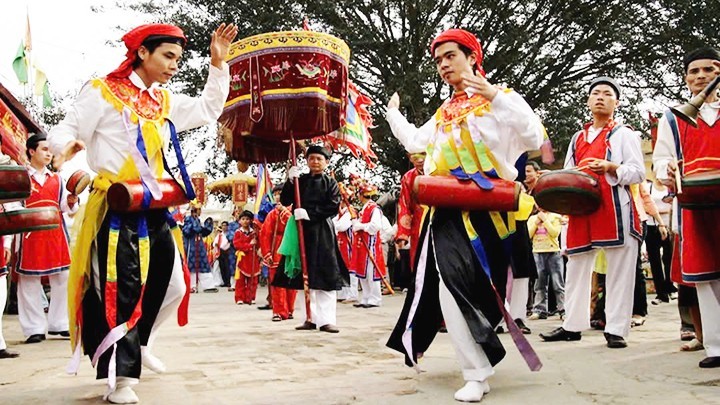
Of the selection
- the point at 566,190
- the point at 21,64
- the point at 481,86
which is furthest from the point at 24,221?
the point at 21,64

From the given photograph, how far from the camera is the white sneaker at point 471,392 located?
139 inches

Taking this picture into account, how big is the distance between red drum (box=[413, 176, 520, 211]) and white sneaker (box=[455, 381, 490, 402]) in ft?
2.90

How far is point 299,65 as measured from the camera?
6953mm

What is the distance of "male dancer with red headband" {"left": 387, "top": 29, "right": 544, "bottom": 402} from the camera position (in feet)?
12.2

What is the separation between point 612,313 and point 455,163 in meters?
2.10

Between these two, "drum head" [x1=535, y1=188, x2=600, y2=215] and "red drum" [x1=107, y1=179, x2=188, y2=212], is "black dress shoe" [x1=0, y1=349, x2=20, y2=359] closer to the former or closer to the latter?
"red drum" [x1=107, y1=179, x2=188, y2=212]

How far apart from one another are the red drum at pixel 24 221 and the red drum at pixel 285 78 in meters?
2.77

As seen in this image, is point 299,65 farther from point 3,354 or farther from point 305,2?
point 305,2

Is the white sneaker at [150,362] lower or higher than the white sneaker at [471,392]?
higher

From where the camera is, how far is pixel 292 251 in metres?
7.45

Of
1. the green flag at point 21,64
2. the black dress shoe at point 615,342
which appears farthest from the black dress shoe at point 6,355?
the green flag at point 21,64

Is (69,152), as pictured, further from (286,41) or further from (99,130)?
(286,41)

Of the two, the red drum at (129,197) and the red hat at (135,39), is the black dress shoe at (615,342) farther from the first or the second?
the red hat at (135,39)

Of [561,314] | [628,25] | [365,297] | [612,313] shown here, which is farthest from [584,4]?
[612,313]
